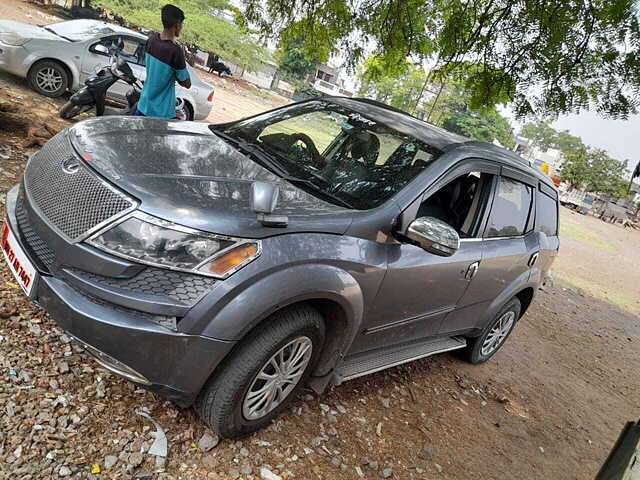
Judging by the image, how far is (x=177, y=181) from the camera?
2.45m

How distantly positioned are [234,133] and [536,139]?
194148 millimetres

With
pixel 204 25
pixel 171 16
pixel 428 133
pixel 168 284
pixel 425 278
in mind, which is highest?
pixel 204 25

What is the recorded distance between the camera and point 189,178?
2.53 metres

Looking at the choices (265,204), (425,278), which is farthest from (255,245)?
(425,278)

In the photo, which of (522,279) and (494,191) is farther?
(522,279)

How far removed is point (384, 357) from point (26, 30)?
8571 millimetres

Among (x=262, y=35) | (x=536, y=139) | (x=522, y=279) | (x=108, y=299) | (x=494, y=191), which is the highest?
(x=536, y=139)

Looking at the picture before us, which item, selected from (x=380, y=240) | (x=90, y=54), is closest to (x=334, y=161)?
(x=380, y=240)

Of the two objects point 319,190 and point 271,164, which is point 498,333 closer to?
point 319,190

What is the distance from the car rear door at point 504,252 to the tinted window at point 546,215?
0.42 ft

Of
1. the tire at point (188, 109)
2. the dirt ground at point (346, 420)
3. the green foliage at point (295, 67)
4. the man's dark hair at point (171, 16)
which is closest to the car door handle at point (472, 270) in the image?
the dirt ground at point (346, 420)

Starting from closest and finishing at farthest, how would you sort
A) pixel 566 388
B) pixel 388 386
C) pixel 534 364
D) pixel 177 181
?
pixel 177 181, pixel 388 386, pixel 566 388, pixel 534 364

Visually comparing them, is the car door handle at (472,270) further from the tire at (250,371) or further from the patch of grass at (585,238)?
the patch of grass at (585,238)

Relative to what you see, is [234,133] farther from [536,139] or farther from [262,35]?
[536,139]
